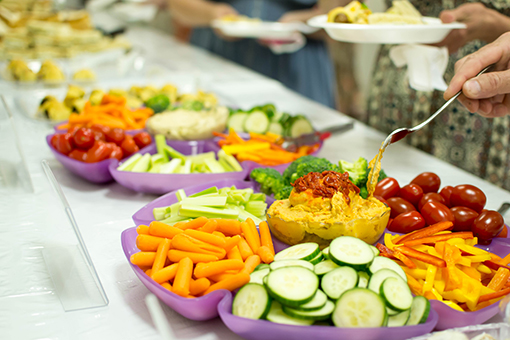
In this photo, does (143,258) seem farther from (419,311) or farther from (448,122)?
Result: (448,122)

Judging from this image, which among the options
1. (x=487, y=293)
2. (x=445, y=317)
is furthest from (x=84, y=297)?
(x=487, y=293)

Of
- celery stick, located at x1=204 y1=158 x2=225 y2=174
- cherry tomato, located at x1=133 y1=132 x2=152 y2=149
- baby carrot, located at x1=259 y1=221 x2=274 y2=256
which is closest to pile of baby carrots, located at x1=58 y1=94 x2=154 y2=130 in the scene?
cherry tomato, located at x1=133 y1=132 x2=152 y2=149

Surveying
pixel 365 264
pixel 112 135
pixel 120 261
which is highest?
pixel 365 264

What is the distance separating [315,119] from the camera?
3195mm

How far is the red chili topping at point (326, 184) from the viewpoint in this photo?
4.64 ft

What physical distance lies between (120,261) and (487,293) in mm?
1115

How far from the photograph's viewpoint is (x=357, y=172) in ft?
5.76

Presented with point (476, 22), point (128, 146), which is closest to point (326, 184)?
point (128, 146)

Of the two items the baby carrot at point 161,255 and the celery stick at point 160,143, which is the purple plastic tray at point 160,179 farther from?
the baby carrot at point 161,255

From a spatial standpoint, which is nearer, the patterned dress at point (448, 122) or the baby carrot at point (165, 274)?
the baby carrot at point (165, 274)

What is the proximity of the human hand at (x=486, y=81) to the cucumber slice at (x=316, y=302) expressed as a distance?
1.05 m

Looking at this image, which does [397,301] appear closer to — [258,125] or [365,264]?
[365,264]

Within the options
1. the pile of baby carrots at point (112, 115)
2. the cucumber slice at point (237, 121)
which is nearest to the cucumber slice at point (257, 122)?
the cucumber slice at point (237, 121)

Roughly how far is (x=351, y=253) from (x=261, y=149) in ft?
3.55
